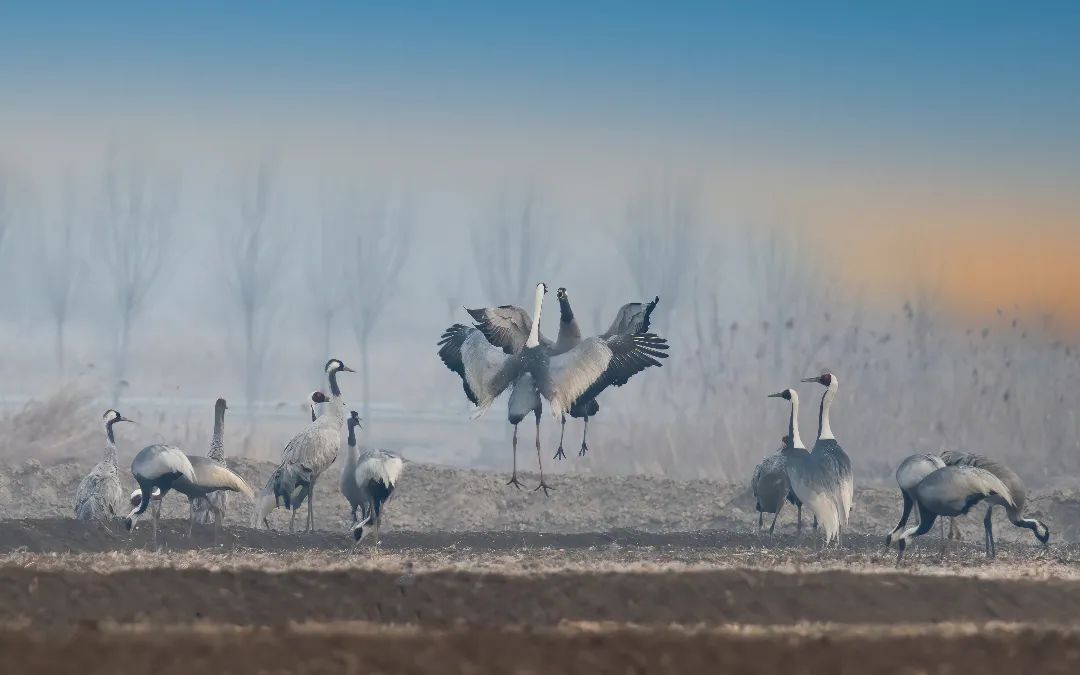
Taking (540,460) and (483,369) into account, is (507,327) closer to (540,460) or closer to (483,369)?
(483,369)

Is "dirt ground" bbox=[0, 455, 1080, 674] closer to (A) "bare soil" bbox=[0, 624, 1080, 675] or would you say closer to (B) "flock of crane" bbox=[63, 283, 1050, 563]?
(A) "bare soil" bbox=[0, 624, 1080, 675]

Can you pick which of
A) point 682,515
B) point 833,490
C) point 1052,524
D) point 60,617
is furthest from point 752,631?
point 1052,524

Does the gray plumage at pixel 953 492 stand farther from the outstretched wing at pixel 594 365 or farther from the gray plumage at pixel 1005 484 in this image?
the outstretched wing at pixel 594 365

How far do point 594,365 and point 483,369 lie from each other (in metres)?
1.29

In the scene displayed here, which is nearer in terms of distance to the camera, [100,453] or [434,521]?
[434,521]

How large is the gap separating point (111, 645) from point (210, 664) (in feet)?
3.05

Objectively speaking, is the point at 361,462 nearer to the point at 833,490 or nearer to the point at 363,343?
the point at 833,490

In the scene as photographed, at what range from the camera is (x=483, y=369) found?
18766 mm

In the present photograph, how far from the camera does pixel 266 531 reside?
19.9 metres

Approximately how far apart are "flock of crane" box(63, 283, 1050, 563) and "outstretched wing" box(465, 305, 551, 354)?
11mm

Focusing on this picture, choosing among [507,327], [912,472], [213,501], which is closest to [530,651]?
Result: [507,327]

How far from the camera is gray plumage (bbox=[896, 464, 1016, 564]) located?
16.9m

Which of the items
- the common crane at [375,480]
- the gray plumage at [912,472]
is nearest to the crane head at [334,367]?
the common crane at [375,480]

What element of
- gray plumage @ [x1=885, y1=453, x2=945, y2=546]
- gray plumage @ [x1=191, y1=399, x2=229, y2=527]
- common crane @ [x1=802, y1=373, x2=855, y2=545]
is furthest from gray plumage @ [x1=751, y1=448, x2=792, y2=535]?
gray plumage @ [x1=191, y1=399, x2=229, y2=527]
